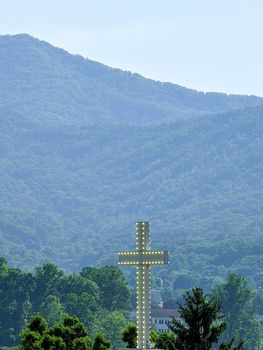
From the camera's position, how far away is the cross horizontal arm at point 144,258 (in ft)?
200

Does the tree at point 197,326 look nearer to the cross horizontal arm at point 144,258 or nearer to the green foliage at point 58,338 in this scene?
the cross horizontal arm at point 144,258

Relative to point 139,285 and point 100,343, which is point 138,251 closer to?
point 139,285

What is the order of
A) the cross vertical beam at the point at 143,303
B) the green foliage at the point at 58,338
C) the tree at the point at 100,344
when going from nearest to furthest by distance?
the cross vertical beam at the point at 143,303, the tree at the point at 100,344, the green foliage at the point at 58,338

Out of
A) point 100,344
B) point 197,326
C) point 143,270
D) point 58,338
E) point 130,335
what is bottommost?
point 197,326

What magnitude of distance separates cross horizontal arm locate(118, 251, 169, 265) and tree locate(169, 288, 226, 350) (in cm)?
168

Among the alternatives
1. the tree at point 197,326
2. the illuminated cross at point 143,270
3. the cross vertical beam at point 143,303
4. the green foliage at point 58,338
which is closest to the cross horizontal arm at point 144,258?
the illuminated cross at point 143,270

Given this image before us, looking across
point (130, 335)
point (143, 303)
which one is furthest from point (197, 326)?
point (130, 335)

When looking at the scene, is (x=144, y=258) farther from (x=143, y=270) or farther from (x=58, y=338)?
(x=58, y=338)

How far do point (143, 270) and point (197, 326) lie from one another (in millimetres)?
2553

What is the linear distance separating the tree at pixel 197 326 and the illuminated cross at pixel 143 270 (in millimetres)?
966

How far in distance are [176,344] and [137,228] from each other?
3958 millimetres

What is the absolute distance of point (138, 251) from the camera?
62406 mm

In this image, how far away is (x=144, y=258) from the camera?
62.3m

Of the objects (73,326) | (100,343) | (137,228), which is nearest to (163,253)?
(137,228)
